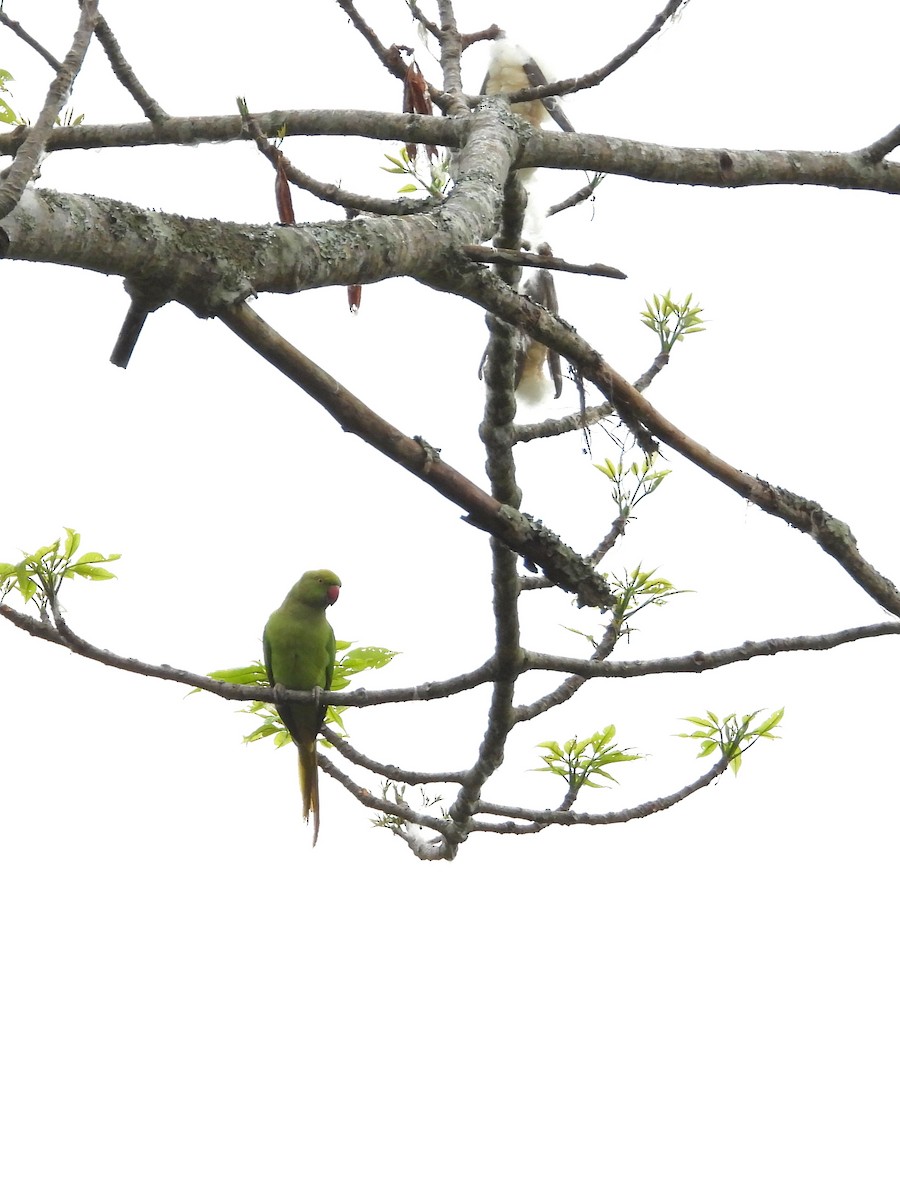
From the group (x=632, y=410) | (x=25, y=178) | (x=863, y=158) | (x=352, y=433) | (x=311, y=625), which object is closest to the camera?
(x=25, y=178)

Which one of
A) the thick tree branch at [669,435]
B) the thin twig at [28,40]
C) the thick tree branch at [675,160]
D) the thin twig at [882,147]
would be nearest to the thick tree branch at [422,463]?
the thick tree branch at [669,435]

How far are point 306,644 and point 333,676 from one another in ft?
2.14

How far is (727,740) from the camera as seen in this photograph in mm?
3633

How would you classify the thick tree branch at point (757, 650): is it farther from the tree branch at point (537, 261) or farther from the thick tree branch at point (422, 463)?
the tree branch at point (537, 261)

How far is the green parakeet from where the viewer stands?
4.37 meters

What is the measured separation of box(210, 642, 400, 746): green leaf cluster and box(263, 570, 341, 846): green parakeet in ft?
0.59

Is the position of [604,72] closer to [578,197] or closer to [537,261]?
[578,197]

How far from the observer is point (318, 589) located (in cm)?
467

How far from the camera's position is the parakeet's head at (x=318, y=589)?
4.63 m

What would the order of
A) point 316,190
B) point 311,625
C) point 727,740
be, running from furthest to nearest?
1. point 311,625
2. point 727,740
3. point 316,190

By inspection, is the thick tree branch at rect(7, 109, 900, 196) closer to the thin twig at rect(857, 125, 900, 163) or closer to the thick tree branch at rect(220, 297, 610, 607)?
the thin twig at rect(857, 125, 900, 163)

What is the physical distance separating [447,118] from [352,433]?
1595 mm

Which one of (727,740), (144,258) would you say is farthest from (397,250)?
(727,740)

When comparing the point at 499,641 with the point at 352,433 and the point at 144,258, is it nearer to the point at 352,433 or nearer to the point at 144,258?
the point at 352,433
